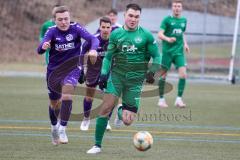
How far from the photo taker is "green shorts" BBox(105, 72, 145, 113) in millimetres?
9852

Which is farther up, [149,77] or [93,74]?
[149,77]

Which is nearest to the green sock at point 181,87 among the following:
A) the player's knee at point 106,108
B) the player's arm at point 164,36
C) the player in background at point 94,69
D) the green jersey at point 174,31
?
the green jersey at point 174,31

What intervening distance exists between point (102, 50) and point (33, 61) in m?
17.3

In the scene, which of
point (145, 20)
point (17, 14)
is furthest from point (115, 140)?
point (17, 14)

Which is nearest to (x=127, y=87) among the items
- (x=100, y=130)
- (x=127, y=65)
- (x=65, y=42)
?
(x=127, y=65)

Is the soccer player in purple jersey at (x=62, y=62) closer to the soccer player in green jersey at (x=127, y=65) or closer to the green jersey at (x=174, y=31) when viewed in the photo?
the soccer player in green jersey at (x=127, y=65)

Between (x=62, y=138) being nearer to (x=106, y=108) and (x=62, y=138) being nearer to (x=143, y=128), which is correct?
(x=106, y=108)

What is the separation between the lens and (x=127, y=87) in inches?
395

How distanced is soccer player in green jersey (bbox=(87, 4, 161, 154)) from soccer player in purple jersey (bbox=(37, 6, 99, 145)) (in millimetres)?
498

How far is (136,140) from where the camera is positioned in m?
9.09

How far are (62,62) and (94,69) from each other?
7.67 ft

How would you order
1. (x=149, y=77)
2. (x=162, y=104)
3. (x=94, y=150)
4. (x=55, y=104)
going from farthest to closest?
(x=162, y=104)
(x=55, y=104)
(x=149, y=77)
(x=94, y=150)

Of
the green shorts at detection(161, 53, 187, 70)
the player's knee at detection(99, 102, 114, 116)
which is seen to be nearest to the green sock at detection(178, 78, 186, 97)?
the green shorts at detection(161, 53, 187, 70)

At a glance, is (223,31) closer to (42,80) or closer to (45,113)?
(42,80)
